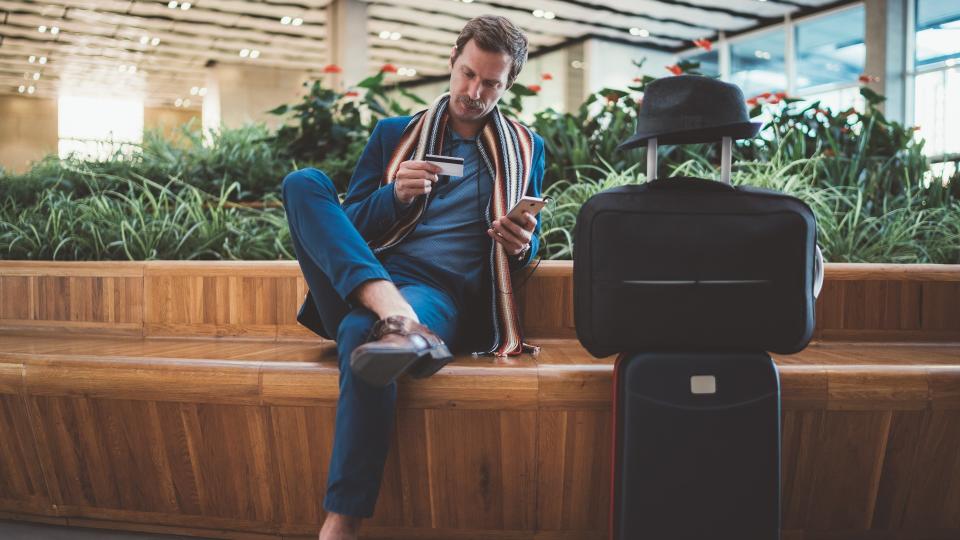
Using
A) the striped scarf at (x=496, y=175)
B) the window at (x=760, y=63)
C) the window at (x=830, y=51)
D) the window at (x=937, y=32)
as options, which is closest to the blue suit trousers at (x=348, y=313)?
the striped scarf at (x=496, y=175)

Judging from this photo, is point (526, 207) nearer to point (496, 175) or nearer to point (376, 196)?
point (496, 175)

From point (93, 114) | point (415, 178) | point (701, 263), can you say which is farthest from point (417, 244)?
point (93, 114)

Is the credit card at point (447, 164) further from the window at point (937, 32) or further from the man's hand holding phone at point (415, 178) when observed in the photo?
the window at point (937, 32)

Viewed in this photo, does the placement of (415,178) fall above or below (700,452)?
above

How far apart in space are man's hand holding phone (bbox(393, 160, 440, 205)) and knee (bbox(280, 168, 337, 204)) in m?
0.16

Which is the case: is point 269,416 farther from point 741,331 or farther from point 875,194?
point 875,194

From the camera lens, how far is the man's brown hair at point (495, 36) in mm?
1657

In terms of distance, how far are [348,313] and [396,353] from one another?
0.35 m

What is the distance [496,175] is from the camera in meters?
1.80

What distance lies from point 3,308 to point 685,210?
7.22ft

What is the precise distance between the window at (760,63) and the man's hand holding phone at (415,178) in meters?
11.5

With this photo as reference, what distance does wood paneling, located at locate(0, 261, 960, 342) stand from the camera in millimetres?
2051

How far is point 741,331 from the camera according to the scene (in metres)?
1.25

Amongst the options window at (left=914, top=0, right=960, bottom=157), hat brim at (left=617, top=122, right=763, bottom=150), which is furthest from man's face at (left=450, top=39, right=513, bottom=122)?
window at (left=914, top=0, right=960, bottom=157)
